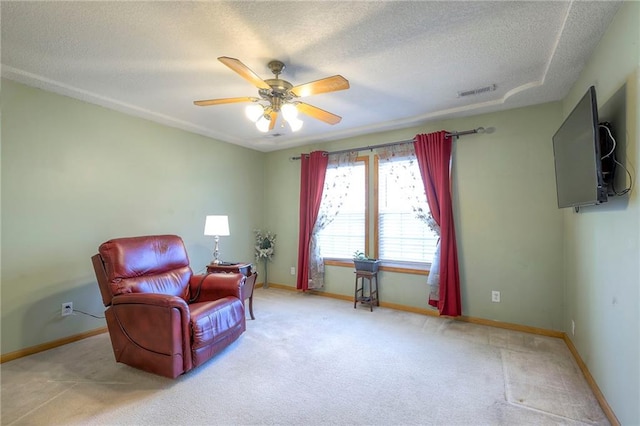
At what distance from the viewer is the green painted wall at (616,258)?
1.59 metres

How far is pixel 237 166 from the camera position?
498cm

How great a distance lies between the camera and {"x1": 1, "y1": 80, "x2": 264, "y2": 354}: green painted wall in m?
2.70

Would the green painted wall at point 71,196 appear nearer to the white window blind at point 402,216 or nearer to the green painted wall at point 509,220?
the white window blind at point 402,216

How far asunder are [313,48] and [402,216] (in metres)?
2.58

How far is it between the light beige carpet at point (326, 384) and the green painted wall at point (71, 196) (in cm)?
48

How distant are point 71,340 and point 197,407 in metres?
1.99

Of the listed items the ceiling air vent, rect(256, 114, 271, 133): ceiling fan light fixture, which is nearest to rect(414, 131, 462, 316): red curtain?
the ceiling air vent

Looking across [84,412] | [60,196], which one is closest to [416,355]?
[84,412]

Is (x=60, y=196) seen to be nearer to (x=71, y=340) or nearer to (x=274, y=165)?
(x=71, y=340)

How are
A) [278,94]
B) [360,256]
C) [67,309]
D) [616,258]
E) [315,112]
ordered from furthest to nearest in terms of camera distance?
1. [360,256]
2. [67,309]
3. [315,112]
4. [278,94]
5. [616,258]

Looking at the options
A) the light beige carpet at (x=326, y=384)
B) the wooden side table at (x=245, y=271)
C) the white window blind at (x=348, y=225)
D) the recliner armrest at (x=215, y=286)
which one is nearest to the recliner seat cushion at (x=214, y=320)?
the recliner armrest at (x=215, y=286)

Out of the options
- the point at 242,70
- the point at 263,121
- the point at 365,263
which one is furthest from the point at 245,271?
the point at 242,70

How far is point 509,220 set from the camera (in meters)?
3.38

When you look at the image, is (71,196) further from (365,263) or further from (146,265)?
(365,263)
